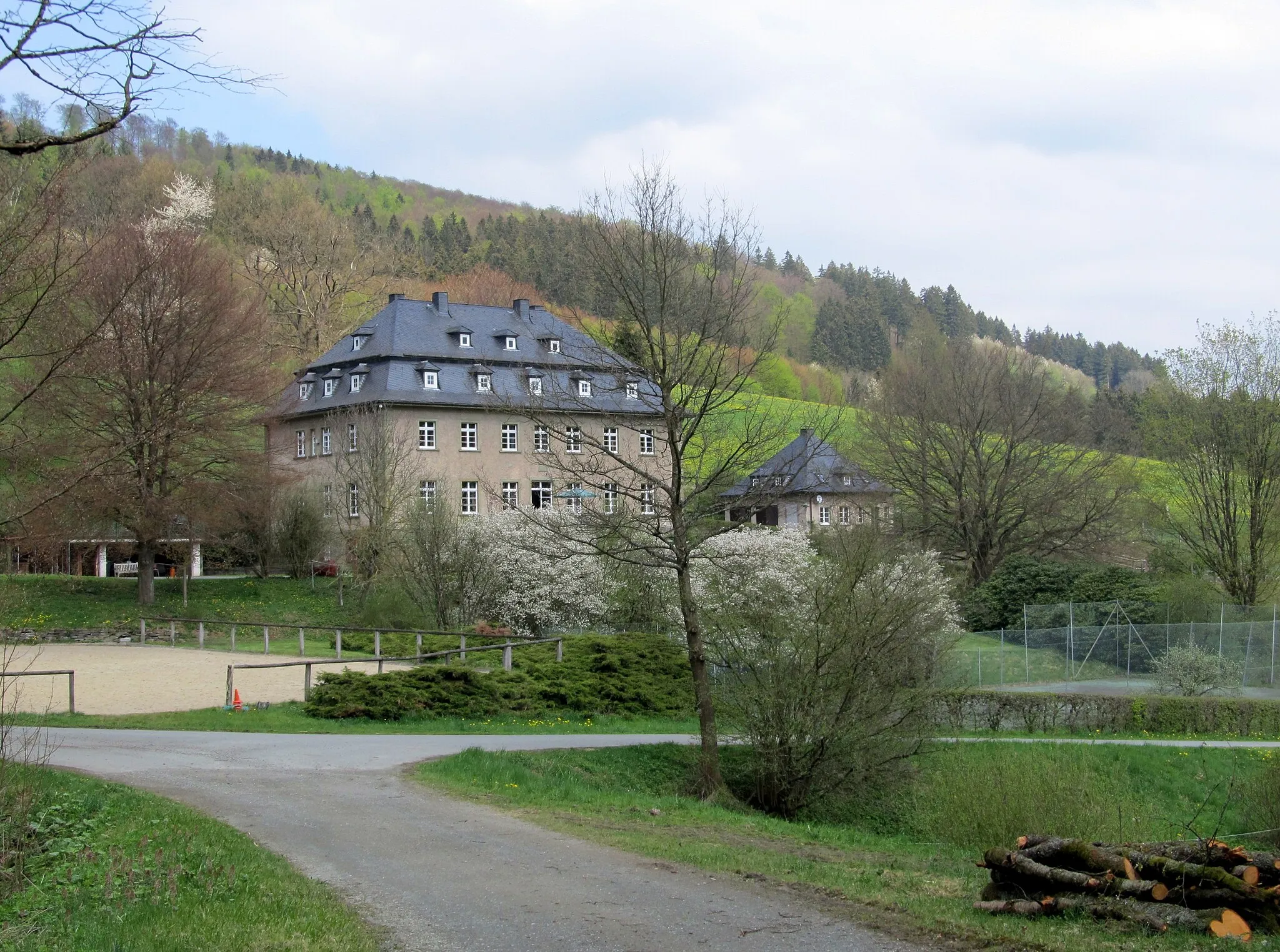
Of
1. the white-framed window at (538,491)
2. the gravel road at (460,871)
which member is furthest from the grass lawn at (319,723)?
the white-framed window at (538,491)

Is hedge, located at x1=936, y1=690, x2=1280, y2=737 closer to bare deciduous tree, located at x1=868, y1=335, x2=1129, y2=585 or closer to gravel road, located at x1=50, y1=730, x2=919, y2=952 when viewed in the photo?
bare deciduous tree, located at x1=868, y1=335, x2=1129, y2=585

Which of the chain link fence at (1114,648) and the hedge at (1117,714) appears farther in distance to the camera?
the chain link fence at (1114,648)

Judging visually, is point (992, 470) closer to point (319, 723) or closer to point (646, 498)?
point (646, 498)

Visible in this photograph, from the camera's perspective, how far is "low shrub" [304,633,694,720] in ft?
72.4

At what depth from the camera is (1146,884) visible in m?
8.05

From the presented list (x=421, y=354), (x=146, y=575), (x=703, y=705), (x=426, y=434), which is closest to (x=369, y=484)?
(x=146, y=575)

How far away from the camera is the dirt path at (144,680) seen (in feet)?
77.7

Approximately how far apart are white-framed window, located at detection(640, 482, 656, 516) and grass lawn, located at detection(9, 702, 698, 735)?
5.65 m

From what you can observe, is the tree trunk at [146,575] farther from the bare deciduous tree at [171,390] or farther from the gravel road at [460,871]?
the gravel road at [460,871]

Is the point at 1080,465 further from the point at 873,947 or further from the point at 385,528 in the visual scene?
the point at 873,947

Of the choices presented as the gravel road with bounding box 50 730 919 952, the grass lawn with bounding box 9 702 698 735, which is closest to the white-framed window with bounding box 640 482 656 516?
the gravel road with bounding box 50 730 919 952

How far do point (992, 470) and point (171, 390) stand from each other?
30058 millimetres

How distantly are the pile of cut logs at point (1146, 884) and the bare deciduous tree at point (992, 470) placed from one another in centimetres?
3599

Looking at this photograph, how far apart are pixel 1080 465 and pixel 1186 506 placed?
4.23 meters
